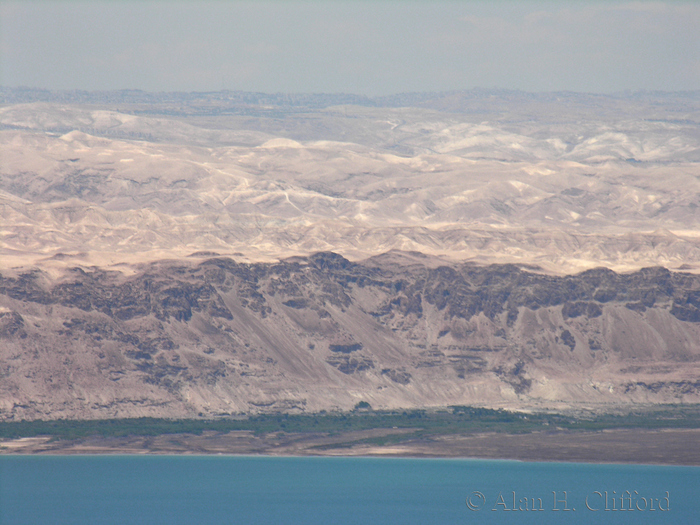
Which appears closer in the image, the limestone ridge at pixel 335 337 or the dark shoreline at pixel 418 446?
the dark shoreline at pixel 418 446

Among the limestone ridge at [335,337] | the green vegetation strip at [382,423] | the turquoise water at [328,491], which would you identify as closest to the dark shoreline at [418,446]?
the turquoise water at [328,491]

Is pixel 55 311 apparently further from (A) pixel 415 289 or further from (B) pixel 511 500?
(B) pixel 511 500

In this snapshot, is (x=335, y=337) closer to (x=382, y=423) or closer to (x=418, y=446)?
(x=382, y=423)

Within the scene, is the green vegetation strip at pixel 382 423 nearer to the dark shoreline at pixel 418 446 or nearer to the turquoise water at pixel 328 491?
the dark shoreline at pixel 418 446

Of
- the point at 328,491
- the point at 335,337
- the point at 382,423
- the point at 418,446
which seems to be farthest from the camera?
the point at 335,337

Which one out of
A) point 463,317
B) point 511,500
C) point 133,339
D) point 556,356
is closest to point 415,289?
point 463,317

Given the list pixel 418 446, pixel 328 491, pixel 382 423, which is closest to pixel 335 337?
pixel 382 423

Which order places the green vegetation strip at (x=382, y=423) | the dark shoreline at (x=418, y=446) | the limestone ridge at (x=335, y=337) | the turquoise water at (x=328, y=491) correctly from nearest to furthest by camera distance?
1. the turquoise water at (x=328, y=491)
2. the dark shoreline at (x=418, y=446)
3. the green vegetation strip at (x=382, y=423)
4. the limestone ridge at (x=335, y=337)
